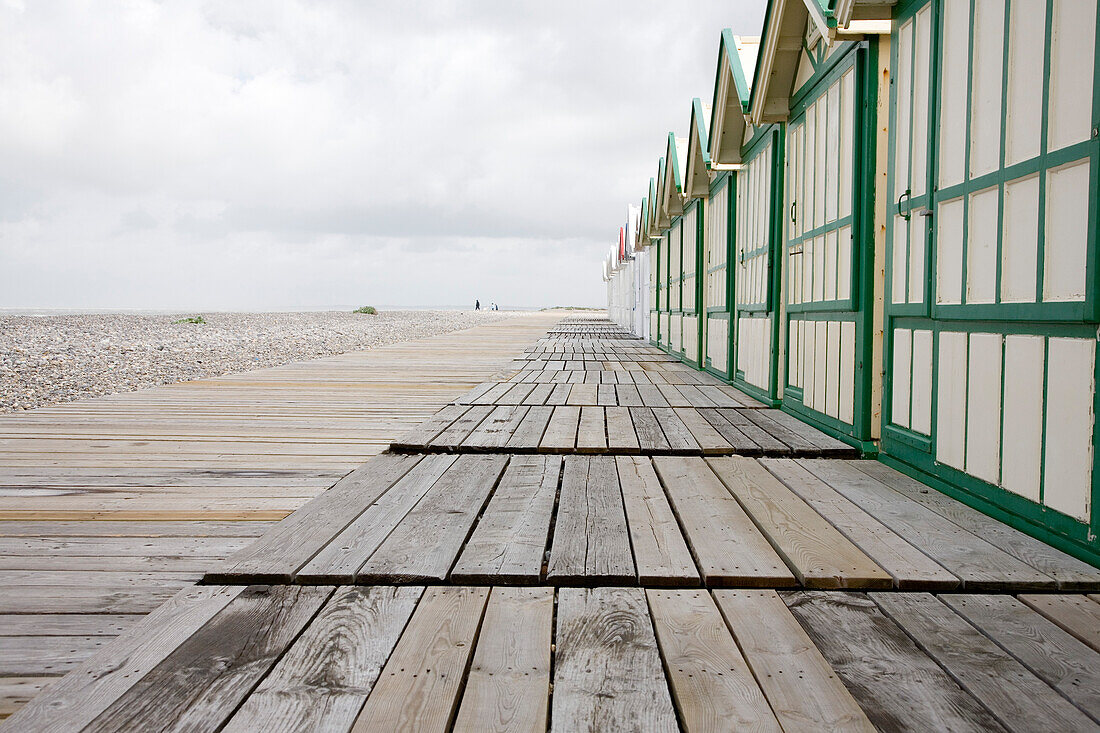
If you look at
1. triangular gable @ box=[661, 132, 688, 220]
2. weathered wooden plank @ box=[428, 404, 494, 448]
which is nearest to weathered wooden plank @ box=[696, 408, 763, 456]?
weathered wooden plank @ box=[428, 404, 494, 448]

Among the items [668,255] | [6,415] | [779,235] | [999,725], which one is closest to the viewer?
[999,725]

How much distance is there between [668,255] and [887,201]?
10.0 metres

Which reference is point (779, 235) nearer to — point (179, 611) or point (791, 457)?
point (791, 457)

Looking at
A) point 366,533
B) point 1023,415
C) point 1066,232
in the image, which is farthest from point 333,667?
point 1066,232

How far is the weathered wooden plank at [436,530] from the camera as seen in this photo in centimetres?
230

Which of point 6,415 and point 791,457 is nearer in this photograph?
point 791,457

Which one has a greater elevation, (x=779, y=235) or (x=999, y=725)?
(x=779, y=235)

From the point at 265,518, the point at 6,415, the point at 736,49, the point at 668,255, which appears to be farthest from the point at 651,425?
the point at 668,255

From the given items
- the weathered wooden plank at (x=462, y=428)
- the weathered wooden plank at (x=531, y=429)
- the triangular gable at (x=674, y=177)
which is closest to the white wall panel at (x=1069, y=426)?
the weathered wooden plank at (x=531, y=429)

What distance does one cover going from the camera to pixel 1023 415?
273 centimetres

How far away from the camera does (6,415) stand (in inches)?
211

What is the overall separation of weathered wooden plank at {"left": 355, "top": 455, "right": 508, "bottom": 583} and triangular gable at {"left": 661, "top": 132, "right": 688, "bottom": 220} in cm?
796

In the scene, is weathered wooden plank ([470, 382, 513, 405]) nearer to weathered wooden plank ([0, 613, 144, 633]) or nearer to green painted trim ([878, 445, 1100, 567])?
green painted trim ([878, 445, 1100, 567])

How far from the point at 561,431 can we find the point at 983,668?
3141 mm
